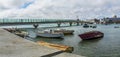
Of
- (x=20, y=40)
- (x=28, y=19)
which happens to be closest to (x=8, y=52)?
(x=20, y=40)

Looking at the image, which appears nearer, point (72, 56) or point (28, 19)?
point (72, 56)

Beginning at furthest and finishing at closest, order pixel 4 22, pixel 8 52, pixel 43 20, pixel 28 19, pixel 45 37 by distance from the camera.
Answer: pixel 43 20 < pixel 28 19 < pixel 4 22 < pixel 45 37 < pixel 8 52

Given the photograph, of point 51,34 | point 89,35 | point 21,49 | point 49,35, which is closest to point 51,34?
point 51,34

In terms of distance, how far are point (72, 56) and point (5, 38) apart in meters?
3.13

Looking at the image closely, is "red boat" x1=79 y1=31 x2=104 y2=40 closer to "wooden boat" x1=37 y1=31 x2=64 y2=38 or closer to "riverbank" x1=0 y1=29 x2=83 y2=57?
"wooden boat" x1=37 y1=31 x2=64 y2=38

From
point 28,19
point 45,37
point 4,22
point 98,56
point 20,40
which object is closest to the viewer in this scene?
point 20,40

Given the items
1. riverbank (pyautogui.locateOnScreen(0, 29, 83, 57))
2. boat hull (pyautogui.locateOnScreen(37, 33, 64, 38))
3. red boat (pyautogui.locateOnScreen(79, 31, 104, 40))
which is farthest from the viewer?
boat hull (pyautogui.locateOnScreen(37, 33, 64, 38))

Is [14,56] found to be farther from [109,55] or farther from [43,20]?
[43,20]

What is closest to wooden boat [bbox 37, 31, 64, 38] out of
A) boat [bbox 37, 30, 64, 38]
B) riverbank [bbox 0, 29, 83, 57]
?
boat [bbox 37, 30, 64, 38]

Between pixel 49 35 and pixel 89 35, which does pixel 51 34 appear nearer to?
pixel 49 35

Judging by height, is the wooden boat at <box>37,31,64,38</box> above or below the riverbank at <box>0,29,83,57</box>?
below

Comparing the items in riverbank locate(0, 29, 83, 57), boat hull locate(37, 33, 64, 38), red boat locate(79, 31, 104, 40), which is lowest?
boat hull locate(37, 33, 64, 38)

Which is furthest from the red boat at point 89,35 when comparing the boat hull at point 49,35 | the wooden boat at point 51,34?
the wooden boat at point 51,34

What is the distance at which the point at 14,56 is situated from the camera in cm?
645
